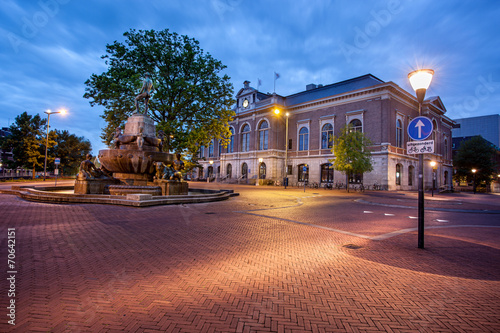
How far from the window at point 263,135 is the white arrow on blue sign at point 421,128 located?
38214mm

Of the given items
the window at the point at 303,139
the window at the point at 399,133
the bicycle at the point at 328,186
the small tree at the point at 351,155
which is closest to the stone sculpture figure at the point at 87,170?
the small tree at the point at 351,155

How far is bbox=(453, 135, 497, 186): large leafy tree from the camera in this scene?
135 ft

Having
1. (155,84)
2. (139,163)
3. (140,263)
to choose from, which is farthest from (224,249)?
(155,84)

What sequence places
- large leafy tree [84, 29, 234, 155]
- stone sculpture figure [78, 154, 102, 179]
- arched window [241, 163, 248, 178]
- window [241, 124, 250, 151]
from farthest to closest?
1. window [241, 124, 250, 151]
2. arched window [241, 163, 248, 178]
3. large leafy tree [84, 29, 234, 155]
4. stone sculpture figure [78, 154, 102, 179]

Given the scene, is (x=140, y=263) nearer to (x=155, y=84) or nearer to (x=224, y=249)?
(x=224, y=249)

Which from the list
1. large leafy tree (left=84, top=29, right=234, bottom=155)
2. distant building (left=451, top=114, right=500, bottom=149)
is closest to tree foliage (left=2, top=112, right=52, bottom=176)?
large leafy tree (left=84, top=29, right=234, bottom=155)

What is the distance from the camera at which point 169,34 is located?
1873 centimetres

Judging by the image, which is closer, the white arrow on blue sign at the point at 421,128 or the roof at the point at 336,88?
the white arrow on blue sign at the point at 421,128

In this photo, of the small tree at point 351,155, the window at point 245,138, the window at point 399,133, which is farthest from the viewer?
the window at point 245,138

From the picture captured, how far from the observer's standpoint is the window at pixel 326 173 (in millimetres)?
36862

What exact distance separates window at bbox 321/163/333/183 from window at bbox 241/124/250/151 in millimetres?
15472

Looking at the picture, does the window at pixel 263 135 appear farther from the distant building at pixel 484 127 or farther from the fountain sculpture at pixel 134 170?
the distant building at pixel 484 127

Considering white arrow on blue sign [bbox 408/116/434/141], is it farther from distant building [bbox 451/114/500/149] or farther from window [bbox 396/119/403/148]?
distant building [bbox 451/114/500/149]

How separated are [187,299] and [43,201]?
11939 mm
